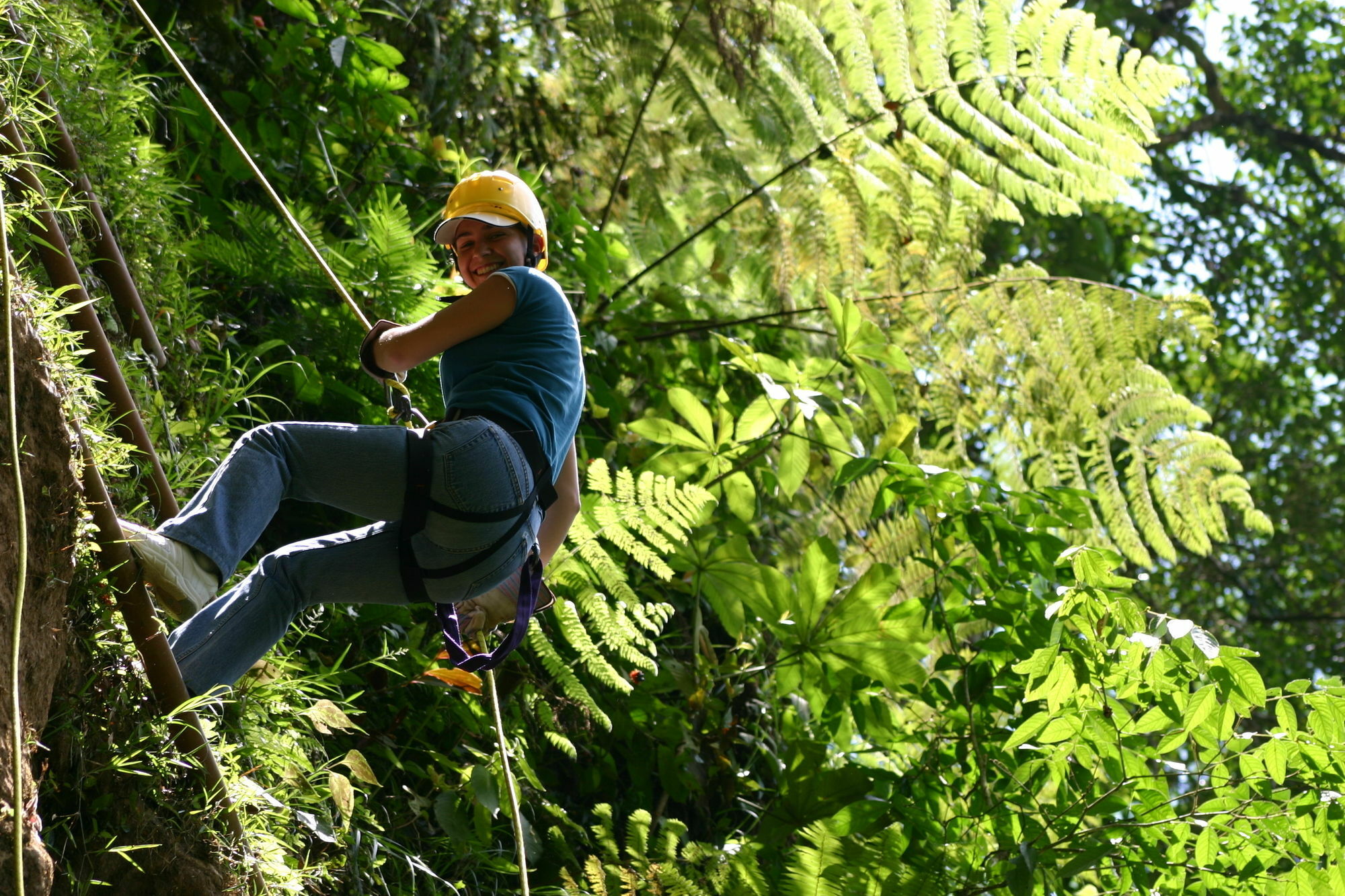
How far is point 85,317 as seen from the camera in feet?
7.75

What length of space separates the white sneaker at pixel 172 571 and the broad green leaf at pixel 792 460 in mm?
2451

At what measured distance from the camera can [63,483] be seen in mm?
2209

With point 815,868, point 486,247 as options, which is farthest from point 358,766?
point 486,247

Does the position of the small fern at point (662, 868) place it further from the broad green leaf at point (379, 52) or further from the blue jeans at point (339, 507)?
the broad green leaf at point (379, 52)

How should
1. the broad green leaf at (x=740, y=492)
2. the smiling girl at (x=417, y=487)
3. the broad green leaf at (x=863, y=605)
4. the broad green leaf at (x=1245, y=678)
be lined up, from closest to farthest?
the smiling girl at (x=417, y=487) → the broad green leaf at (x=1245, y=678) → the broad green leaf at (x=863, y=605) → the broad green leaf at (x=740, y=492)

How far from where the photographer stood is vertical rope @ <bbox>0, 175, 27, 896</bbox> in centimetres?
182

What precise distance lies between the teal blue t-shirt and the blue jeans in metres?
0.11

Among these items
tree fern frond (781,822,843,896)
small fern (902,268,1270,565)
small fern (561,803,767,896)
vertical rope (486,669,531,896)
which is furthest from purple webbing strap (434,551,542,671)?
small fern (902,268,1270,565)

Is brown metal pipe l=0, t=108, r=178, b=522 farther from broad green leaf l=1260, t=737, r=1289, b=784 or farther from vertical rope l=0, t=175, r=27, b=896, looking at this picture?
broad green leaf l=1260, t=737, r=1289, b=784

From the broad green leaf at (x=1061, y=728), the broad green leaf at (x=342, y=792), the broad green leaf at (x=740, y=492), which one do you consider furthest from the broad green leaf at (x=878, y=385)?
the broad green leaf at (x=342, y=792)

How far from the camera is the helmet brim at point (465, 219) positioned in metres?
2.84

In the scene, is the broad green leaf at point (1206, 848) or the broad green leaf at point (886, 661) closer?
the broad green leaf at point (1206, 848)

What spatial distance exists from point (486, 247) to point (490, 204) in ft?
0.34

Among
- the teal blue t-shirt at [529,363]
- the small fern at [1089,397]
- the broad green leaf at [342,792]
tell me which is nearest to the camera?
the teal blue t-shirt at [529,363]
